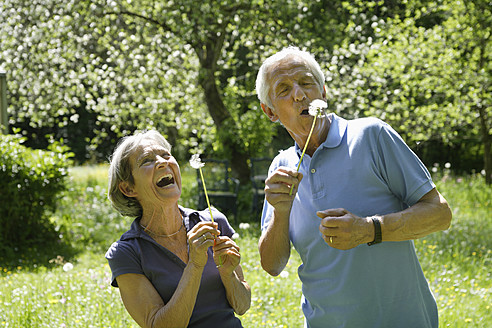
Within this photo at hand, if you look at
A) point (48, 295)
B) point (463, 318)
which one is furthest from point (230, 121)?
point (463, 318)

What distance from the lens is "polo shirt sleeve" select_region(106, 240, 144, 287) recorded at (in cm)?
200

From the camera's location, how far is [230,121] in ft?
32.7

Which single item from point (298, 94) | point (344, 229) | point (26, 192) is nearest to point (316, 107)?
point (298, 94)

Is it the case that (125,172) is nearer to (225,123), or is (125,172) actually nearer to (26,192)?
(26,192)

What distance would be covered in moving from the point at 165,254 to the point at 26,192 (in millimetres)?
5889

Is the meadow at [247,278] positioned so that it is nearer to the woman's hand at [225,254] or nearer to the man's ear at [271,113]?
the woman's hand at [225,254]

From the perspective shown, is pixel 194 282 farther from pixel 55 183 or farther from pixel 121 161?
pixel 55 183

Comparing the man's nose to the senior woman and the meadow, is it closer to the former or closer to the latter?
the senior woman

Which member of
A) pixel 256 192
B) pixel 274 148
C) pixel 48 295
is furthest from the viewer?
pixel 274 148

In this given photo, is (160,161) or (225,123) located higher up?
(160,161)

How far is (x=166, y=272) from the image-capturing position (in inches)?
81.2

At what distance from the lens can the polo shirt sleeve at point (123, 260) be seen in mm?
2002

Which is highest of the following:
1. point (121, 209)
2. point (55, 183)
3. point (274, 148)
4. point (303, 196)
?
point (303, 196)

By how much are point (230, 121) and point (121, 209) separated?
775 centimetres
